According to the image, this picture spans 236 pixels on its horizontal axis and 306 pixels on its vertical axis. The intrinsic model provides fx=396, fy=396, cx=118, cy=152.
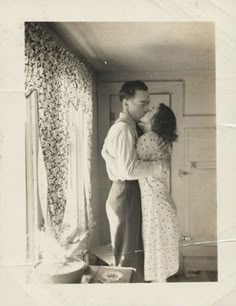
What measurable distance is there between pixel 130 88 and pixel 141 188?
0.72 ft

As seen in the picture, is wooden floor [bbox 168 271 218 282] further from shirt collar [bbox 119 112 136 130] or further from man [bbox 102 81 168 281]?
shirt collar [bbox 119 112 136 130]

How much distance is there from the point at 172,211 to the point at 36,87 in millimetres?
402

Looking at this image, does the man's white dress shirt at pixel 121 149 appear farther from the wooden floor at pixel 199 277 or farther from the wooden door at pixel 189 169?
the wooden floor at pixel 199 277

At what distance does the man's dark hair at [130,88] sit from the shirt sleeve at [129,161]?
7cm

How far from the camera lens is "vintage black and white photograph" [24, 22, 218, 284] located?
0.86m

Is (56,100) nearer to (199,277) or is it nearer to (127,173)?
(127,173)

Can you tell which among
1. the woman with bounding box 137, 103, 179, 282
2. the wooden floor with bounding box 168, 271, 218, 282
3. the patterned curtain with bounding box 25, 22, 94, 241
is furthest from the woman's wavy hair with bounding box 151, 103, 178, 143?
the wooden floor with bounding box 168, 271, 218, 282

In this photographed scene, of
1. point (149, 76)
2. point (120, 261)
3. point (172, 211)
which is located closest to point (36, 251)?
point (120, 261)

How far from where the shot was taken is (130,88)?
864mm

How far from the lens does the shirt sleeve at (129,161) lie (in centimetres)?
87

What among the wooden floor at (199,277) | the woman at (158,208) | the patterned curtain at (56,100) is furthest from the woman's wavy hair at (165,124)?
→ the wooden floor at (199,277)

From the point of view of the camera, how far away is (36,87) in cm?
86

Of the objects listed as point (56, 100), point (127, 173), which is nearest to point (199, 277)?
point (127, 173)

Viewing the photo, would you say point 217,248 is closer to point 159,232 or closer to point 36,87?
point 159,232
